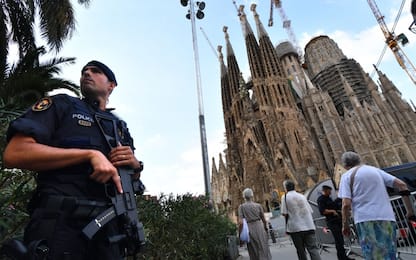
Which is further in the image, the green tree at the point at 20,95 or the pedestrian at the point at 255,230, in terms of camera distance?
the pedestrian at the point at 255,230

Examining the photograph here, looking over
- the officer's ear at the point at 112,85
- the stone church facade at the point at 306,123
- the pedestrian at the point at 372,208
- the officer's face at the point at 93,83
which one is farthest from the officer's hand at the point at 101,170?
the stone church facade at the point at 306,123

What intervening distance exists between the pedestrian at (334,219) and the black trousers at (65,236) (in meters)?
5.48

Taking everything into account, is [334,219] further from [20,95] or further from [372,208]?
[20,95]

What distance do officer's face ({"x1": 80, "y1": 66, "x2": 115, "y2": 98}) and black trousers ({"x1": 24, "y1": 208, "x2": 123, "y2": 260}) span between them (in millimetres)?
744

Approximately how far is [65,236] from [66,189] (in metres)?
0.21

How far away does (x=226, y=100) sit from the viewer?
48.9 m

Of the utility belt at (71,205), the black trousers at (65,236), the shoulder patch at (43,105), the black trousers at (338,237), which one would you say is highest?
A: the shoulder patch at (43,105)

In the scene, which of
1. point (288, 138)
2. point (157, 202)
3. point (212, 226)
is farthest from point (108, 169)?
point (288, 138)

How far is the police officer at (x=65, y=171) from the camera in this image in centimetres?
105

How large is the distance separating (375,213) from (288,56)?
5771 centimetres

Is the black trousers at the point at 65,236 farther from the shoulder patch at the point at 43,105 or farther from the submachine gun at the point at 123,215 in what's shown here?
the shoulder patch at the point at 43,105

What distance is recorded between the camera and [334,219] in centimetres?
554

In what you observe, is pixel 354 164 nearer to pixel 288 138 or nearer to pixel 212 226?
pixel 212 226

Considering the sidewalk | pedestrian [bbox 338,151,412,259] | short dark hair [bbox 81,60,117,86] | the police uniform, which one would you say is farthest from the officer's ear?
the sidewalk
